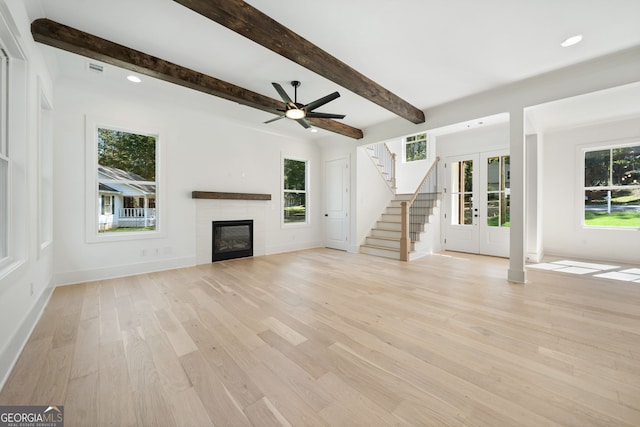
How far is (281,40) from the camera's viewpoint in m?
2.59

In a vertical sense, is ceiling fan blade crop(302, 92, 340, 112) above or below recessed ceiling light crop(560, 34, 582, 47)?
below

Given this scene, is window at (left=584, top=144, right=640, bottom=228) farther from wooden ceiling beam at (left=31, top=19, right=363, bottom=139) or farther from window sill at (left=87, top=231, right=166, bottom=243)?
window sill at (left=87, top=231, right=166, bottom=243)

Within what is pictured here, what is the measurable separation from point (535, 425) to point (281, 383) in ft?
4.51

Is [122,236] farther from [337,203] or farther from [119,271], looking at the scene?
[337,203]

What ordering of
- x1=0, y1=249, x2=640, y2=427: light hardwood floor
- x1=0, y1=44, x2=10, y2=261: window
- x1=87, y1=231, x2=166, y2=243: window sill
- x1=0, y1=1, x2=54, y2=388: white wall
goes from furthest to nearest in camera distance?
x1=87, y1=231, x2=166, y2=243: window sill → x1=0, y1=44, x2=10, y2=261: window → x1=0, y1=1, x2=54, y2=388: white wall → x1=0, y1=249, x2=640, y2=427: light hardwood floor

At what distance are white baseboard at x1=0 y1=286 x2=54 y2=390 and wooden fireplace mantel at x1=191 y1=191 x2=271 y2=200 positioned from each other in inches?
97.7

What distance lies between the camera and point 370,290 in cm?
345

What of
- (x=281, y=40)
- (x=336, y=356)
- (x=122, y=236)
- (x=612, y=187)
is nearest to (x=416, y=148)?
(x=612, y=187)

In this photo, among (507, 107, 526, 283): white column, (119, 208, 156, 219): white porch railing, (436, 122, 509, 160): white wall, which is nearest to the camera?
(507, 107, 526, 283): white column

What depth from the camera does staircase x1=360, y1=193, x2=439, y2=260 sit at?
5.75 metres

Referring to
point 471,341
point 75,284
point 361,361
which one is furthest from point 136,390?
point 75,284

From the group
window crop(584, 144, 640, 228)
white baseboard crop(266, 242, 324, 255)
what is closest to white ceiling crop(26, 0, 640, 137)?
window crop(584, 144, 640, 228)

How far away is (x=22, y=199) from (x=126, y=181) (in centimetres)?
206

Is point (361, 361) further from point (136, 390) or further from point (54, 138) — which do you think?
point (54, 138)
